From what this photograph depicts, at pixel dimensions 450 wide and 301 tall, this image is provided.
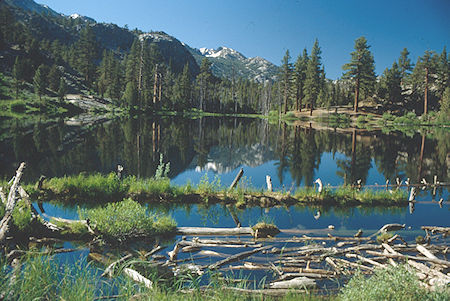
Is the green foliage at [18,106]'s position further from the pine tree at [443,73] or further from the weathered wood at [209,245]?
the pine tree at [443,73]

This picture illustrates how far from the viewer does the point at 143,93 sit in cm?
7512

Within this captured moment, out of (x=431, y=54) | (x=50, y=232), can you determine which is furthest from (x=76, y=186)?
(x=431, y=54)

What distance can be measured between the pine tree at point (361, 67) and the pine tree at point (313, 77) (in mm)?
8287

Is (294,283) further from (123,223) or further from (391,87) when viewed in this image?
(391,87)

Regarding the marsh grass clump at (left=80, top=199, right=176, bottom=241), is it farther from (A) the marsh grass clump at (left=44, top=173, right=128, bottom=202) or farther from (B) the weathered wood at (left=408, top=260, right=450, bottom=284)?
(B) the weathered wood at (left=408, top=260, right=450, bottom=284)

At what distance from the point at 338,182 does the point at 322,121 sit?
59.9m

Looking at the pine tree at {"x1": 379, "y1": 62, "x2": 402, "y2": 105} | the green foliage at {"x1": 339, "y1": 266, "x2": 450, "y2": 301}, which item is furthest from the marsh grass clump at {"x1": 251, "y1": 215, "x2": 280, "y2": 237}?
the pine tree at {"x1": 379, "y1": 62, "x2": 402, "y2": 105}

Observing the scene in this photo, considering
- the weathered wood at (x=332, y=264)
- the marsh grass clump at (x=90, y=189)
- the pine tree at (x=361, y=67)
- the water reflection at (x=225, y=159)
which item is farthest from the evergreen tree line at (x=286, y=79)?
the weathered wood at (x=332, y=264)

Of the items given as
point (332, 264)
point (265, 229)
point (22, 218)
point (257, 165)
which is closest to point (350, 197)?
point (265, 229)

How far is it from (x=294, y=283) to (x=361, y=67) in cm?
7697

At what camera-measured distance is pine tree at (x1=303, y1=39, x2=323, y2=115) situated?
77.0 metres

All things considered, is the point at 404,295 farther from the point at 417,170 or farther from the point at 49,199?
the point at 417,170

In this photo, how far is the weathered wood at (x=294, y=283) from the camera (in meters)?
5.65

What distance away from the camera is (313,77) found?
79375 mm
